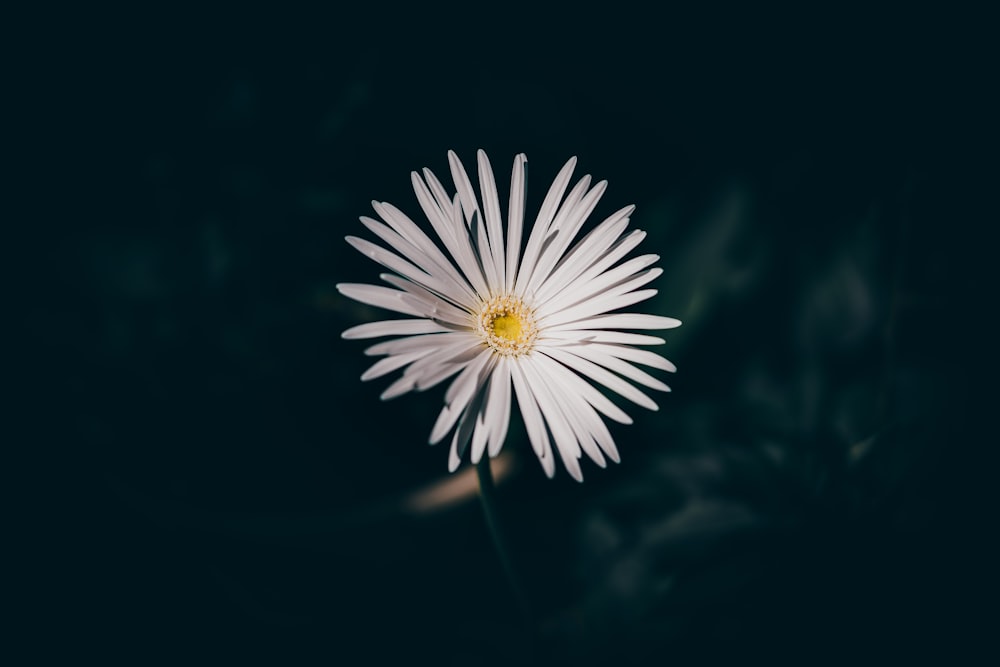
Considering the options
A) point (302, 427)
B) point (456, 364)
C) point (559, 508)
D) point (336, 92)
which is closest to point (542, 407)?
point (456, 364)

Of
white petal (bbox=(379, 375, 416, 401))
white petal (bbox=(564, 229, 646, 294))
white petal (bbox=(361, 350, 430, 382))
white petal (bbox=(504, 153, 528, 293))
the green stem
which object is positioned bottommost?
the green stem

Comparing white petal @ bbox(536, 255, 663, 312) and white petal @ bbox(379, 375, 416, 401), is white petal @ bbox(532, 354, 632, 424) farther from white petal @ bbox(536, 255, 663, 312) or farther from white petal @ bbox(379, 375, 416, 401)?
white petal @ bbox(379, 375, 416, 401)

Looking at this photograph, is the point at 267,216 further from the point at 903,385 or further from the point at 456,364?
the point at 903,385

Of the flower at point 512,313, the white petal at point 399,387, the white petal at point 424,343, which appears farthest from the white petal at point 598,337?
the white petal at point 399,387

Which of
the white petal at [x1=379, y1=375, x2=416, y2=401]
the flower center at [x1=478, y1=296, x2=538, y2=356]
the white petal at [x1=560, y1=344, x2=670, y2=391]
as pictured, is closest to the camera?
the white petal at [x1=379, y1=375, x2=416, y2=401]

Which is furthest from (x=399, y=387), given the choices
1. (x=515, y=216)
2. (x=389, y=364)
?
(x=515, y=216)

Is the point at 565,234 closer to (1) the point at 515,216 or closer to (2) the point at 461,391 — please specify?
(1) the point at 515,216

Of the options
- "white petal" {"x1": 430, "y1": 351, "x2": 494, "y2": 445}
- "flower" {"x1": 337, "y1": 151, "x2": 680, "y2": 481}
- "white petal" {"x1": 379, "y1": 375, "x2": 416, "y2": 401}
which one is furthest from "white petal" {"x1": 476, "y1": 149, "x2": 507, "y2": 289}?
"white petal" {"x1": 379, "y1": 375, "x2": 416, "y2": 401}
